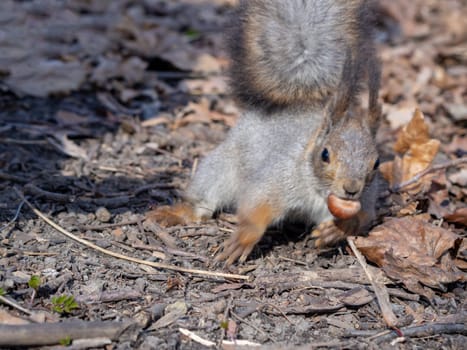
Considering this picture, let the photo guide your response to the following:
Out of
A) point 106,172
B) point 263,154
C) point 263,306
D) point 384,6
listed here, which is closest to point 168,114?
point 106,172

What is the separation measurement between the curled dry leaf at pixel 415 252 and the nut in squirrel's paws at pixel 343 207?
0.29 metres

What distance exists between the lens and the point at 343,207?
2.94 meters

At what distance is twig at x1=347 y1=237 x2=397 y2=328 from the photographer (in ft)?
8.96

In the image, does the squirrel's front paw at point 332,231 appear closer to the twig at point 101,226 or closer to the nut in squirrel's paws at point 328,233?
the nut in squirrel's paws at point 328,233

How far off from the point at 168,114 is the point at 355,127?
2.11 m

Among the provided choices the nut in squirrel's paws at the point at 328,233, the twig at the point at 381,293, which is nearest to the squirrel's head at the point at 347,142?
the nut in squirrel's paws at the point at 328,233

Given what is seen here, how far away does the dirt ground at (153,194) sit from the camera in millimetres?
2652

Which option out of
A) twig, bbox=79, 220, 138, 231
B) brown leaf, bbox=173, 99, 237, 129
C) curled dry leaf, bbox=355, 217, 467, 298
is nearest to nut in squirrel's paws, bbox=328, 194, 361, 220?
curled dry leaf, bbox=355, 217, 467, 298

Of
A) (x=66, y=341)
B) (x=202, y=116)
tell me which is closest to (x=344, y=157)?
(x=66, y=341)

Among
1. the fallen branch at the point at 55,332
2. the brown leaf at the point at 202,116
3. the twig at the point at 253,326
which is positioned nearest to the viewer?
the fallen branch at the point at 55,332

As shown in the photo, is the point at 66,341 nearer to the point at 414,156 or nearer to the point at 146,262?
the point at 146,262

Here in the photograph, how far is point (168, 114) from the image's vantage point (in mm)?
4898

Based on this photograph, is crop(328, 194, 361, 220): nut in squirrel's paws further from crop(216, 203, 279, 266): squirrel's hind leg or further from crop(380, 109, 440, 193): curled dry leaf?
crop(380, 109, 440, 193): curled dry leaf

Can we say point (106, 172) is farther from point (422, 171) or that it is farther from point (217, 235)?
point (422, 171)
